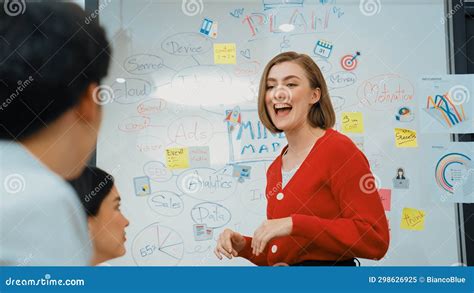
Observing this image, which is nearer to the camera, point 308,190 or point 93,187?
point 308,190

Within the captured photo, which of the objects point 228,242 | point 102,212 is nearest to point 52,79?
point 102,212

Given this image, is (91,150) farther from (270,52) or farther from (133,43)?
(270,52)

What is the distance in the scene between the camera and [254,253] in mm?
1828

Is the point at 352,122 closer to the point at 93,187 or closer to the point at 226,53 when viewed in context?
the point at 226,53

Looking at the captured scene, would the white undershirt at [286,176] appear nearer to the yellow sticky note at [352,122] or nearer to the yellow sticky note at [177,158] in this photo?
the yellow sticky note at [352,122]

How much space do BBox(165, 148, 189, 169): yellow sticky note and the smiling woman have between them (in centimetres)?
34

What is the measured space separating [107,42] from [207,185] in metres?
0.75

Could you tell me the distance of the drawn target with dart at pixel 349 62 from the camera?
1.88 metres

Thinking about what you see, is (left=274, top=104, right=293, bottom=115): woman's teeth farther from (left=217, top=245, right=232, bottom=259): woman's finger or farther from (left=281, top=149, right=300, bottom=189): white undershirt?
(left=217, top=245, right=232, bottom=259): woman's finger

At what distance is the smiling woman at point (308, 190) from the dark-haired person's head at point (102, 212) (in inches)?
16.8

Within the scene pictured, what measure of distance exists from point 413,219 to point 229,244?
2.54ft

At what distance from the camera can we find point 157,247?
187 centimetres

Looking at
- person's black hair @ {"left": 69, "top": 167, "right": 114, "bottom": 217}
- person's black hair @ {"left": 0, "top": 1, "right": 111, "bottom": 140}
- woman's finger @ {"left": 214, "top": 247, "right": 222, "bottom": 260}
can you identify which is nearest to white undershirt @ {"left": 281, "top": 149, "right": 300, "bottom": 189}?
woman's finger @ {"left": 214, "top": 247, "right": 222, "bottom": 260}
